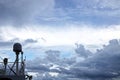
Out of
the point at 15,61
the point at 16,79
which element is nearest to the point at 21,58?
the point at 15,61

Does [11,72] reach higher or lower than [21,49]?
lower

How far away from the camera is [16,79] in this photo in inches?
2302

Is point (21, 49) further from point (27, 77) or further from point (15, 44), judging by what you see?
point (27, 77)

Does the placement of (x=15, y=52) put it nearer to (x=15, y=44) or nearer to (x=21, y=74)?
(x=15, y=44)

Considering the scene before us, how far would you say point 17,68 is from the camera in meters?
62.3

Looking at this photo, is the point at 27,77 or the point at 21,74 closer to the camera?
the point at 21,74

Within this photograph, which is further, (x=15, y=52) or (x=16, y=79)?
(x=15, y=52)

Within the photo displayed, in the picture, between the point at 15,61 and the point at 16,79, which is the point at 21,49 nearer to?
the point at 15,61

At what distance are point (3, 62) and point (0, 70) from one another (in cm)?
349

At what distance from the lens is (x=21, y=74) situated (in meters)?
61.1

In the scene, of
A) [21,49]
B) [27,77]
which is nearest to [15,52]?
[21,49]

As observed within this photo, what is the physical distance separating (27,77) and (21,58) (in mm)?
4398

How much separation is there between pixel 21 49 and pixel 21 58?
2.13 meters

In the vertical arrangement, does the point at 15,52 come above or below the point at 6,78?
above
